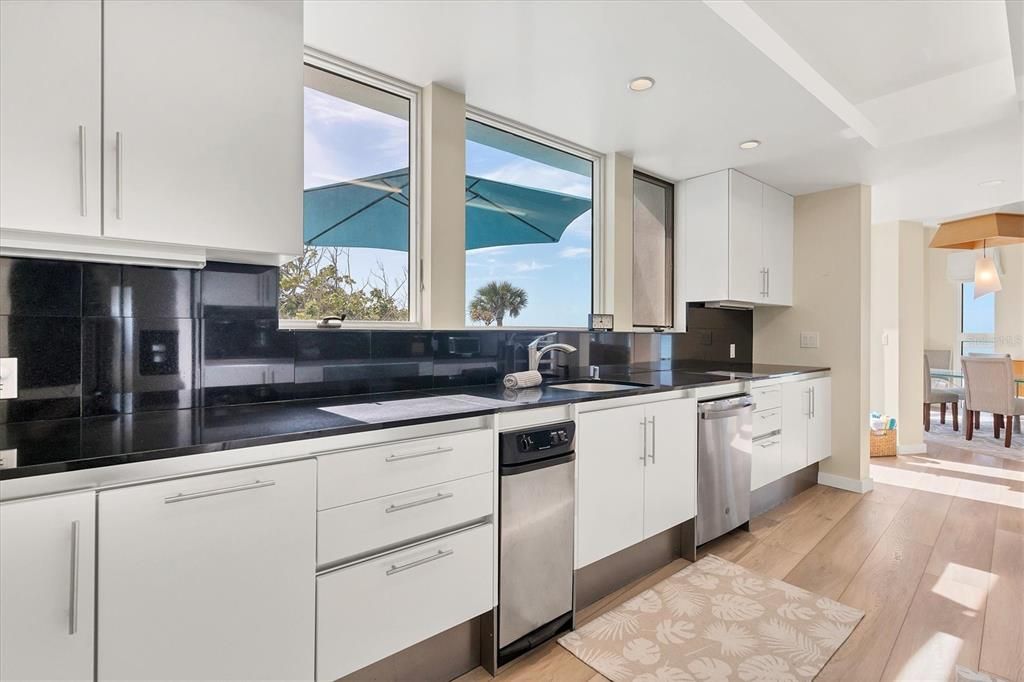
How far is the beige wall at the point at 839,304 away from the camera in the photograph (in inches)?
149

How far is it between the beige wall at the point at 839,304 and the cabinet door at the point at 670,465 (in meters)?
2.06

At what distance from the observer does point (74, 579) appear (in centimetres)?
102

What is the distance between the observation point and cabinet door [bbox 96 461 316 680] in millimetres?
1068

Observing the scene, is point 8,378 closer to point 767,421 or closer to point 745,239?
point 767,421

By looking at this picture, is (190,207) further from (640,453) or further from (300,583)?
(640,453)

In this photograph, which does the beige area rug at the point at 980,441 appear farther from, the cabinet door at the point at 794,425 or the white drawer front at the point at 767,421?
the white drawer front at the point at 767,421

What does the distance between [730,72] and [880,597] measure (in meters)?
2.50

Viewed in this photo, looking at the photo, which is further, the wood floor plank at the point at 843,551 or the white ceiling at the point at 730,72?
the wood floor plank at the point at 843,551

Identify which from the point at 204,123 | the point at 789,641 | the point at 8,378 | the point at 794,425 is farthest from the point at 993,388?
the point at 8,378

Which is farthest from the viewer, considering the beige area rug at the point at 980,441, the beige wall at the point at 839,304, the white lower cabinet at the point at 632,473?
the beige area rug at the point at 980,441

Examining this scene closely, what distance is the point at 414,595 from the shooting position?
5.01 feet

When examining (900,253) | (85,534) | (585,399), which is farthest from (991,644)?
(900,253)

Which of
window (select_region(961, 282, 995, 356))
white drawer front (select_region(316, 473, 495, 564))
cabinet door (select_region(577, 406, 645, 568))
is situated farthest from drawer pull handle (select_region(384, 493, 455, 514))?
window (select_region(961, 282, 995, 356))

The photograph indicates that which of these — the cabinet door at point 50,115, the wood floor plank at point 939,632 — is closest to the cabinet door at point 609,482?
the wood floor plank at point 939,632
